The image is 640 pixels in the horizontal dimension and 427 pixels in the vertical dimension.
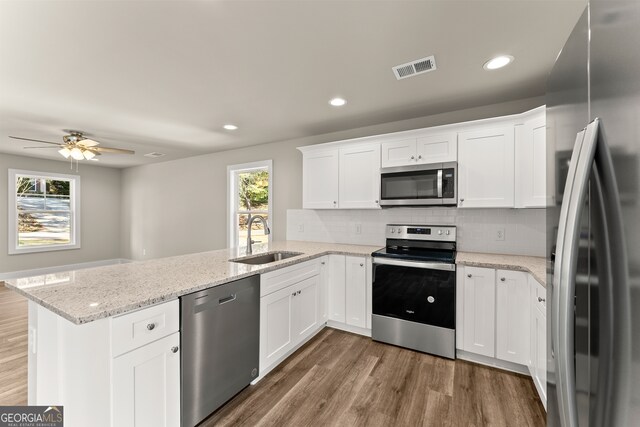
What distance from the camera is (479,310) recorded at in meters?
2.42

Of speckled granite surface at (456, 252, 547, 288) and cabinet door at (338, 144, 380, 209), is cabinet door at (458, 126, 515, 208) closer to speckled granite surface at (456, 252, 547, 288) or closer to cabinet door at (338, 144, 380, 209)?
speckled granite surface at (456, 252, 547, 288)

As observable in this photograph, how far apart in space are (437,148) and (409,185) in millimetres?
461

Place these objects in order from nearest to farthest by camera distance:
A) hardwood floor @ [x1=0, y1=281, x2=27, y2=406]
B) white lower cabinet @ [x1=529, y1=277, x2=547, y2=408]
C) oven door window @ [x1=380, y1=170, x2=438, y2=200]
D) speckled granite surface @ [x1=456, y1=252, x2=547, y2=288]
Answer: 1. white lower cabinet @ [x1=529, y1=277, x2=547, y2=408]
2. hardwood floor @ [x1=0, y1=281, x2=27, y2=406]
3. speckled granite surface @ [x1=456, y1=252, x2=547, y2=288]
4. oven door window @ [x1=380, y1=170, x2=438, y2=200]

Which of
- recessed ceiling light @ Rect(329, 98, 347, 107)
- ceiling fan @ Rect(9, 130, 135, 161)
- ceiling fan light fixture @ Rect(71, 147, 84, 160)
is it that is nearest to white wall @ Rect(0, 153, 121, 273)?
ceiling fan @ Rect(9, 130, 135, 161)

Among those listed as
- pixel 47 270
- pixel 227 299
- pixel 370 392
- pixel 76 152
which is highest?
pixel 76 152

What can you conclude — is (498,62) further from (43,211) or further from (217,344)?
(43,211)

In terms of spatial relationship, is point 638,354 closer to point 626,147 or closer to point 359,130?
point 626,147

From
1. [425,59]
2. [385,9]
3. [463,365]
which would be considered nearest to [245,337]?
[463,365]

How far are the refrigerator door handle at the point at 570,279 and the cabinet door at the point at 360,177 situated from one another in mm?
2615

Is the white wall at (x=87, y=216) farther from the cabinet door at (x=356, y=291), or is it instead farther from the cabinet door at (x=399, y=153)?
the cabinet door at (x=399, y=153)

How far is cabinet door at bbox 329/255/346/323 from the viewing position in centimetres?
308

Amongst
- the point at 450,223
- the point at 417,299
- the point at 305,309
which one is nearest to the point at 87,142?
the point at 305,309

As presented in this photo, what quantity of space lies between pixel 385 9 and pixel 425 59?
648mm

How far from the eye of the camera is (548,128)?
85 centimetres
